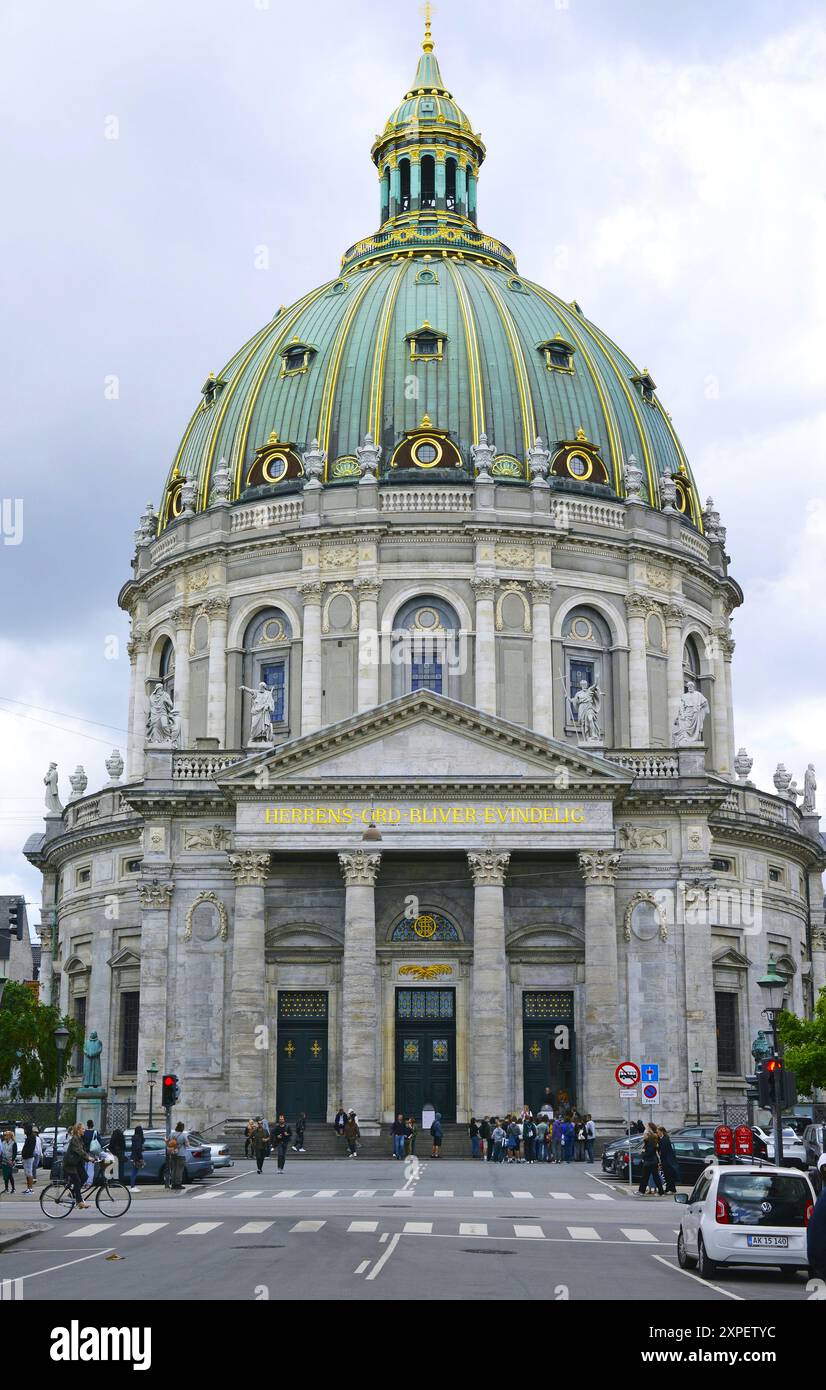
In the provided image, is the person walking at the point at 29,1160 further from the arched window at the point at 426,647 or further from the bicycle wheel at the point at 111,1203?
the arched window at the point at 426,647

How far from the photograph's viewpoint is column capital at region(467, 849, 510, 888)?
200 feet

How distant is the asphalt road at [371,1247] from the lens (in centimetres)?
2177

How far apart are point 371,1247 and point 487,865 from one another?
34334 mm

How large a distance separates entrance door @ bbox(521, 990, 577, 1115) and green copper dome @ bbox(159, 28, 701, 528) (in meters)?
21.7

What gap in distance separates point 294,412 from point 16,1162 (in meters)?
37.3

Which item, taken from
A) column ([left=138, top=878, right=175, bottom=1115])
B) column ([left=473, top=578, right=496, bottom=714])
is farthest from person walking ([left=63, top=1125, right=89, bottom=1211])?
column ([left=473, top=578, right=496, bottom=714])

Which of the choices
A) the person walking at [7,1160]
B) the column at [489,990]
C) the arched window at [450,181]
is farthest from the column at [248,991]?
the arched window at [450,181]

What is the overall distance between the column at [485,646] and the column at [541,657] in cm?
168

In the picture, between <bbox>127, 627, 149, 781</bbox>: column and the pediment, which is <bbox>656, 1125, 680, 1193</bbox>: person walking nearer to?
the pediment

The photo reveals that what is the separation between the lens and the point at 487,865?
200 feet

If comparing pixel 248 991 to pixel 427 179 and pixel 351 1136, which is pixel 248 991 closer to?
pixel 351 1136

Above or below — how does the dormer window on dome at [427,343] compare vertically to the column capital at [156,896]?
above

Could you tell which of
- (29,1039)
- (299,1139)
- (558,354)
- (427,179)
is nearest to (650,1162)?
(299,1139)
